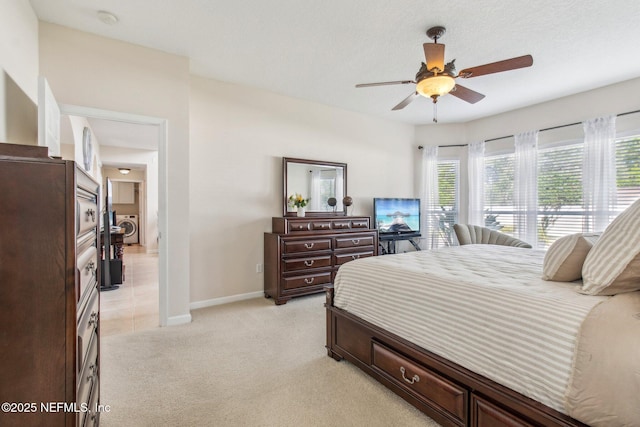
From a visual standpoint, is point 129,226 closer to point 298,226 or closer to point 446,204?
point 298,226

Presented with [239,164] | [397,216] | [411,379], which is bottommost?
[411,379]

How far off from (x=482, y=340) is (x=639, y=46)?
11.6 ft

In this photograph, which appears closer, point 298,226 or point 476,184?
point 298,226

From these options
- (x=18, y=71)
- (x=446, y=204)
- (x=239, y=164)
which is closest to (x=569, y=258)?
(x=239, y=164)

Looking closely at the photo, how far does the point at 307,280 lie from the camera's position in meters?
3.95

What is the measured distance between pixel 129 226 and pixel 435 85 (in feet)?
35.0

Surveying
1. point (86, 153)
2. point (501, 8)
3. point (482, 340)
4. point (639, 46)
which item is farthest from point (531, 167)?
point (86, 153)

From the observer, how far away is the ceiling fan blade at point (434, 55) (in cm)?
231

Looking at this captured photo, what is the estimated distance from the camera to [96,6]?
2.39 metres

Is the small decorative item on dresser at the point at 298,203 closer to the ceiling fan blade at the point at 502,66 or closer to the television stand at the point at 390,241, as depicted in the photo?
the television stand at the point at 390,241

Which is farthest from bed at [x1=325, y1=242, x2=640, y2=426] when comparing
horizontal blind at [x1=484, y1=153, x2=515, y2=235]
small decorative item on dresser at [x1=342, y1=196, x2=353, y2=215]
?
horizontal blind at [x1=484, y1=153, x2=515, y2=235]

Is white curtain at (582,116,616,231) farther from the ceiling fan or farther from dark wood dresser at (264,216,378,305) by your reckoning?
dark wood dresser at (264,216,378,305)

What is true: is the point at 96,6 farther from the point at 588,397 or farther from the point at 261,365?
the point at 588,397

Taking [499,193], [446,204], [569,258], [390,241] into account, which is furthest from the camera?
[446,204]
